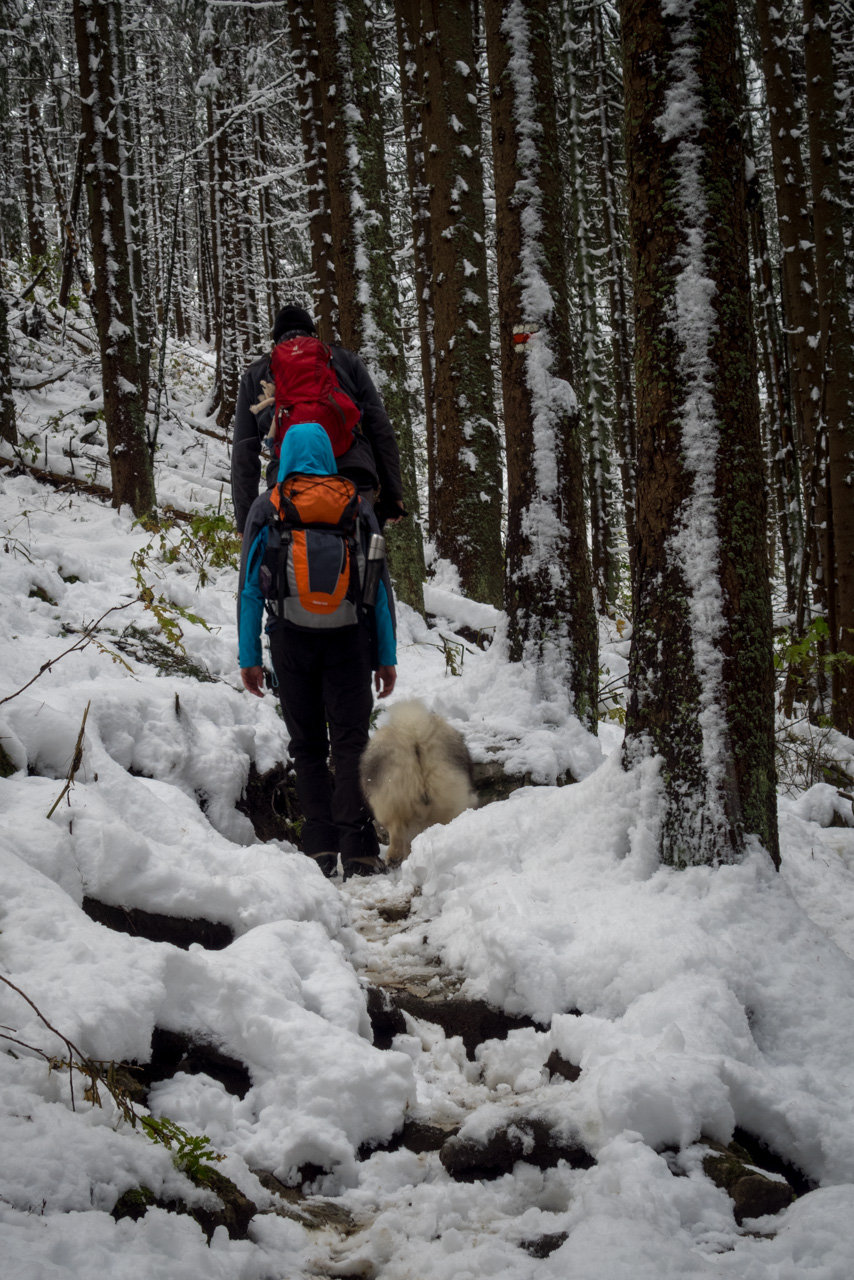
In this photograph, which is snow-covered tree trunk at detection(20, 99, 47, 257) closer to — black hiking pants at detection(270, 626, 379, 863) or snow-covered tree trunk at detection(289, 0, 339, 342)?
snow-covered tree trunk at detection(289, 0, 339, 342)

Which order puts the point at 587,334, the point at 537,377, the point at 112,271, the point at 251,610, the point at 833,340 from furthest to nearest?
the point at 587,334, the point at 112,271, the point at 833,340, the point at 537,377, the point at 251,610

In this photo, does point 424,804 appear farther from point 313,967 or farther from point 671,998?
point 671,998

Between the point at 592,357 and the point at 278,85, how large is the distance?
7258 millimetres

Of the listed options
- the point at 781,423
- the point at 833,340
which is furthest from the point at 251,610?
the point at 781,423

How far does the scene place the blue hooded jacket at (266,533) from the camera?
392 centimetres

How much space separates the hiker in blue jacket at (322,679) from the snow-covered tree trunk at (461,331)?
4275 millimetres

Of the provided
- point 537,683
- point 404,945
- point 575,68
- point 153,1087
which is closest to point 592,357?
point 575,68

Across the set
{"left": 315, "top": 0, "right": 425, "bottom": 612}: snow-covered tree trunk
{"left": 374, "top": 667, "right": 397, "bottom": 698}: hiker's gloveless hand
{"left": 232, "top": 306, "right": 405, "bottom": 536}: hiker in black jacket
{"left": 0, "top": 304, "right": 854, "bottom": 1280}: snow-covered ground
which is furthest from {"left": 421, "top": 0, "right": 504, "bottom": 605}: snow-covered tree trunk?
{"left": 0, "top": 304, "right": 854, "bottom": 1280}: snow-covered ground

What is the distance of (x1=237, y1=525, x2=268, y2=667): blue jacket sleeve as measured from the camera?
3957 millimetres

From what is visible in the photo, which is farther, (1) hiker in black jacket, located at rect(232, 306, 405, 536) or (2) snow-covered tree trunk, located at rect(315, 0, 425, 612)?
(2) snow-covered tree trunk, located at rect(315, 0, 425, 612)

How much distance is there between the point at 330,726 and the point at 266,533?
105 cm

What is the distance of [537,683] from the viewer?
4961mm

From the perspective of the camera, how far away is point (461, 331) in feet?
28.3

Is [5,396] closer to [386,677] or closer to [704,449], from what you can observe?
[386,677]
